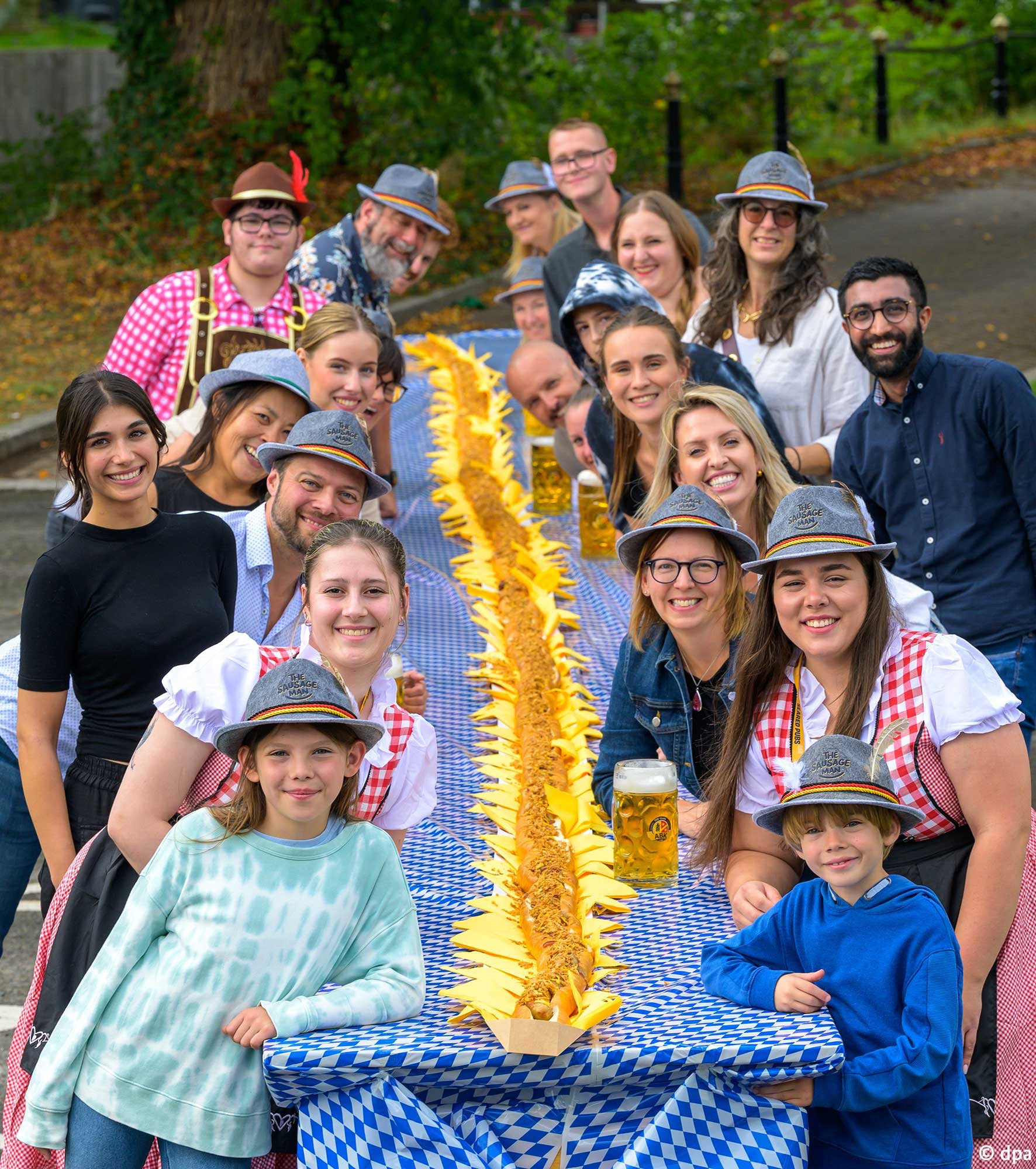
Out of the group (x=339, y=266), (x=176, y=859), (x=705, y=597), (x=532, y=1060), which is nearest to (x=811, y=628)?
(x=705, y=597)

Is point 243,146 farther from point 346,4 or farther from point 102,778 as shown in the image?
point 102,778

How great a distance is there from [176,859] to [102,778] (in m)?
0.65

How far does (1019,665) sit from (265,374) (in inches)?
82.5

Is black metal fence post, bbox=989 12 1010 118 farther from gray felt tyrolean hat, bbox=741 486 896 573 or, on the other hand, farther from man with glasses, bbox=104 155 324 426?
gray felt tyrolean hat, bbox=741 486 896 573

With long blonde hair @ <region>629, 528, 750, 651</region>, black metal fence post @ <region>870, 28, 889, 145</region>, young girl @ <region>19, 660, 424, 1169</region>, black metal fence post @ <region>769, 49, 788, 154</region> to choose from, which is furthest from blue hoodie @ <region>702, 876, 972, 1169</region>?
black metal fence post @ <region>870, 28, 889, 145</region>

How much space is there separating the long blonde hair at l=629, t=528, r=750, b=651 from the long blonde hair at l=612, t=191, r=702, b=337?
253 centimetres

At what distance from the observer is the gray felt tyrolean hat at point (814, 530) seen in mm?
3018

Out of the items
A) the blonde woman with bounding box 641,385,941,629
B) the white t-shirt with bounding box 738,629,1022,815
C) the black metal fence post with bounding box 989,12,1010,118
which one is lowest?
the white t-shirt with bounding box 738,629,1022,815

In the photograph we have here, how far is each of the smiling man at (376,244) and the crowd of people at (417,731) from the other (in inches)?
42.8

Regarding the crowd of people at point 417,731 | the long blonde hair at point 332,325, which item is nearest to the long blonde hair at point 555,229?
the long blonde hair at point 332,325

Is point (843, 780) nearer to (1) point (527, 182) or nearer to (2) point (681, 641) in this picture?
(2) point (681, 641)

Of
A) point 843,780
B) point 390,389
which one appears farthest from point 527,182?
point 843,780

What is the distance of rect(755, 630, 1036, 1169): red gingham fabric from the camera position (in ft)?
9.59

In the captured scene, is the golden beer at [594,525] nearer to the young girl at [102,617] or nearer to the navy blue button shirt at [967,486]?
the navy blue button shirt at [967,486]
